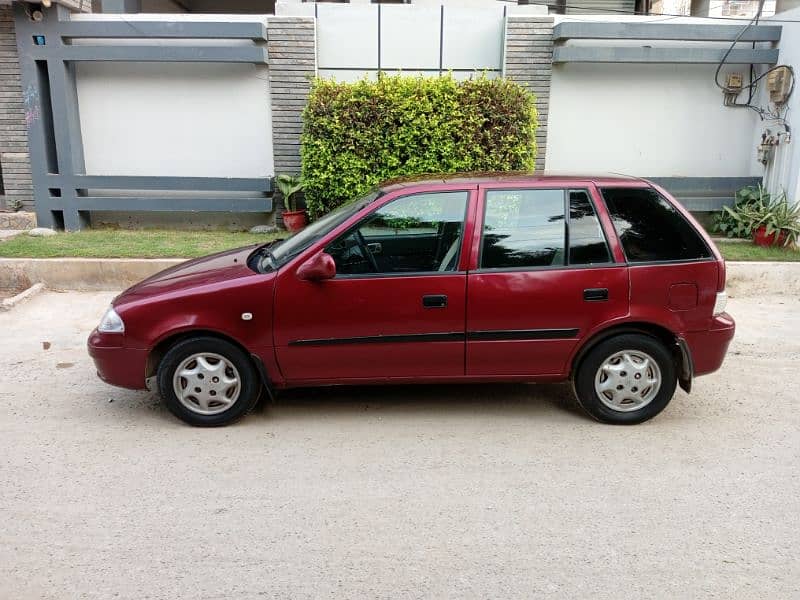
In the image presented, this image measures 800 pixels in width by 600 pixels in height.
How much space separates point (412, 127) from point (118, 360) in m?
5.66

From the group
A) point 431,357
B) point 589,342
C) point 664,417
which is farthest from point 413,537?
point 664,417

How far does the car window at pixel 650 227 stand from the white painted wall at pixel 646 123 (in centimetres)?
630

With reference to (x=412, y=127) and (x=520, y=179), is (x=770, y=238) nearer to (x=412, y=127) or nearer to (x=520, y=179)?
(x=412, y=127)

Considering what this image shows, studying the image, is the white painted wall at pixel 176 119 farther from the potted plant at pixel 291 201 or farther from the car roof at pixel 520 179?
the car roof at pixel 520 179

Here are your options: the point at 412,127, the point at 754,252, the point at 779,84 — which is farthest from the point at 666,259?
the point at 779,84

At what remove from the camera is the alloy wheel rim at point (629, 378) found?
450cm

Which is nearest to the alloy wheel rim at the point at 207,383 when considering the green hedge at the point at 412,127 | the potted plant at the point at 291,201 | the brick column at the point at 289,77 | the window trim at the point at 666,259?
the window trim at the point at 666,259

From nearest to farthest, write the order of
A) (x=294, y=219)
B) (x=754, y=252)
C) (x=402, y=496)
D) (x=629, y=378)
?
(x=402, y=496) → (x=629, y=378) → (x=754, y=252) → (x=294, y=219)

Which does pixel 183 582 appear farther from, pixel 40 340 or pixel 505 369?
pixel 40 340

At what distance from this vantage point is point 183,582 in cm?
295

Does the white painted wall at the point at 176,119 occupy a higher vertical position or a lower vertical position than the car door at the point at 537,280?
higher

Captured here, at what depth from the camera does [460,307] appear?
439 cm

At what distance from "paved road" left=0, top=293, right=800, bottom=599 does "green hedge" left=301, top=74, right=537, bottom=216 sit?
457 centimetres

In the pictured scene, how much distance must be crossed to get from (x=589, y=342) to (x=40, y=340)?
5139mm
